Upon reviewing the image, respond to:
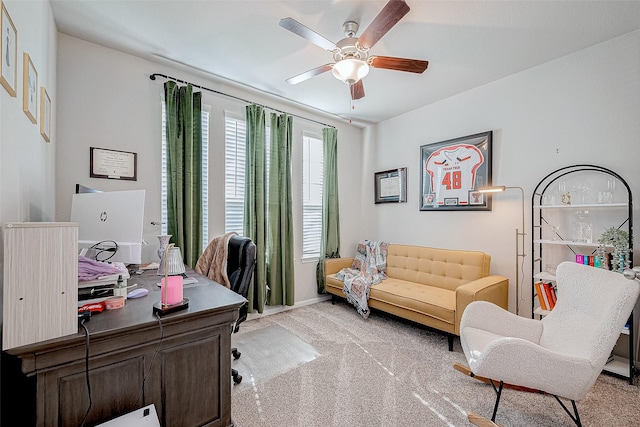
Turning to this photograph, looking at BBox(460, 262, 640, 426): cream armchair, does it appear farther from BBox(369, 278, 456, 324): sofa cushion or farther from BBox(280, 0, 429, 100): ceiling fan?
BBox(280, 0, 429, 100): ceiling fan

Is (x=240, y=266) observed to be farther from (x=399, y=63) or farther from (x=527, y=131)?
(x=527, y=131)

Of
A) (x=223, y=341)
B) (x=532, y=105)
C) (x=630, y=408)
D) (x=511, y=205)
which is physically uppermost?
(x=532, y=105)

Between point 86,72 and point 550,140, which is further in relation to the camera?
point 550,140

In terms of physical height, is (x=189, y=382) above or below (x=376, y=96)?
below

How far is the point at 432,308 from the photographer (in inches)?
107

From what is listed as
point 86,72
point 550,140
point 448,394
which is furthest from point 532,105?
Answer: point 86,72

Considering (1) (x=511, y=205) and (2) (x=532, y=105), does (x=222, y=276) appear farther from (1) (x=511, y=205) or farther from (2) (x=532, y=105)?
(2) (x=532, y=105)

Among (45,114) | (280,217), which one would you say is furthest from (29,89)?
(280,217)

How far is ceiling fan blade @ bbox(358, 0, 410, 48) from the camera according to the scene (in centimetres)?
158

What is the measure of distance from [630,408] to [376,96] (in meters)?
3.50

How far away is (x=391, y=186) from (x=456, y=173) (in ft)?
3.32

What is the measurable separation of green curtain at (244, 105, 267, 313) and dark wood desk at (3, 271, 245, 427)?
1680 mm

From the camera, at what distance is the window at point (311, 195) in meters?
3.97

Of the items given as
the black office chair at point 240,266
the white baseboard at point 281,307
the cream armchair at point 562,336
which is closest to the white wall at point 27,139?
the black office chair at point 240,266
